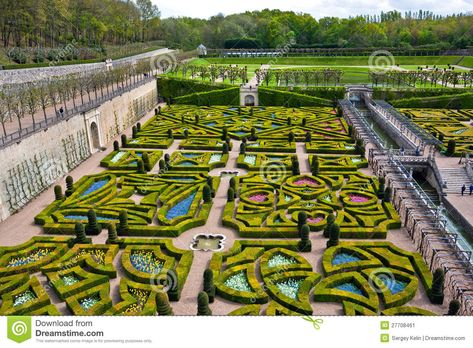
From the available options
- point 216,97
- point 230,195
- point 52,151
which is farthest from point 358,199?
point 216,97

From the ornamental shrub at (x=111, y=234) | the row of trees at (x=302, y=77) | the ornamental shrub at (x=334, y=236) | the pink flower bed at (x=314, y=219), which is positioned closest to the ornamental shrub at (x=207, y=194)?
the pink flower bed at (x=314, y=219)

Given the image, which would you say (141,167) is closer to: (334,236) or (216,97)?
(334,236)

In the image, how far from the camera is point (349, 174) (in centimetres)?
3067

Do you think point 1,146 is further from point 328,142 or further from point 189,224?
point 328,142

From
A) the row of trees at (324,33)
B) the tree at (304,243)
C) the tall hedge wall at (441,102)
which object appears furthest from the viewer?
the row of trees at (324,33)

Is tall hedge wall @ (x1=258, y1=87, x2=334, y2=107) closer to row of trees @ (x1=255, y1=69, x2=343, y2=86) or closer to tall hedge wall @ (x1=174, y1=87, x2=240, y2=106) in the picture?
tall hedge wall @ (x1=174, y1=87, x2=240, y2=106)

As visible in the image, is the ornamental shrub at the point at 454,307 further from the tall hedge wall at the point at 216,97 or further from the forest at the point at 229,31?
the forest at the point at 229,31

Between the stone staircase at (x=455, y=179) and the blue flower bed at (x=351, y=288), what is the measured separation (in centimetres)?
1623

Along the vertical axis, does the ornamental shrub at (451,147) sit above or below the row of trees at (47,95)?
below

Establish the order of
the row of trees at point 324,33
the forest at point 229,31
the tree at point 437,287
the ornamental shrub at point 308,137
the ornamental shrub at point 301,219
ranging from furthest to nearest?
the row of trees at point 324,33 < the forest at point 229,31 < the ornamental shrub at point 308,137 < the ornamental shrub at point 301,219 < the tree at point 437,287

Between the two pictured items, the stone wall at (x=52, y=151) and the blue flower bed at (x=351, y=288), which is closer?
the blue flower bed at (x=351, y=288)

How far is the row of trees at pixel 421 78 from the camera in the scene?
6234cm

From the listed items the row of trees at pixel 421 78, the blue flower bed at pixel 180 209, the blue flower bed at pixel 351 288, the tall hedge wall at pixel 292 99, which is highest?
the row of trees at pixel 421 78
